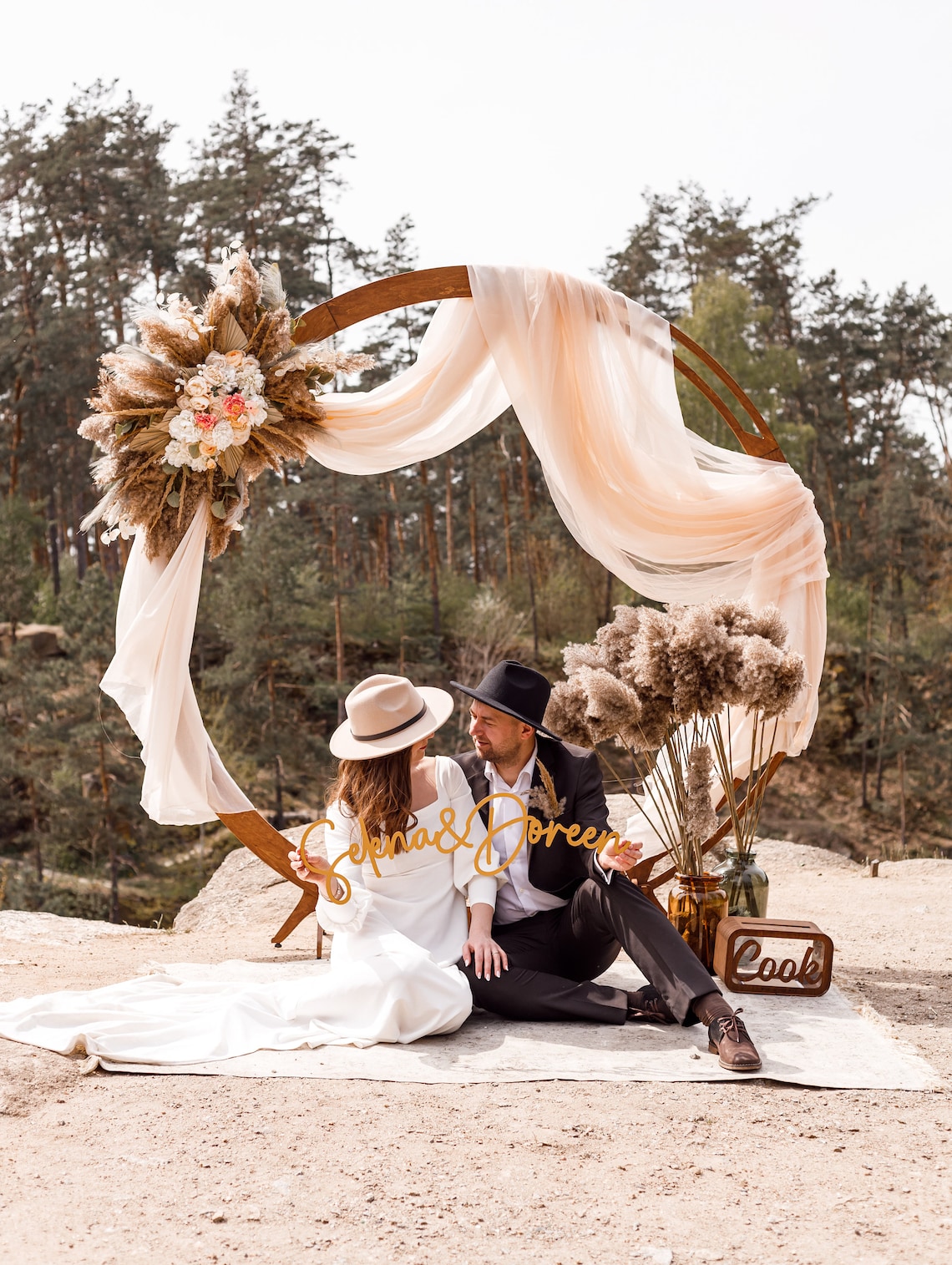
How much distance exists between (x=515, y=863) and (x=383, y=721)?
0.78 metres

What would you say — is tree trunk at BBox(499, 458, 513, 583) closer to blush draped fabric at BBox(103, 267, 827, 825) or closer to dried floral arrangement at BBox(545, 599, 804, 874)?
blush draped fabric at BBox(103, 267, 827, 825)

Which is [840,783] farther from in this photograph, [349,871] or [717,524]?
[349,871]

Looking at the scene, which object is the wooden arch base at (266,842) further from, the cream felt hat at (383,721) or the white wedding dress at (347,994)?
the cream felt hat at (383,721)

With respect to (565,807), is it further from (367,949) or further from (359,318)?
(359,318)

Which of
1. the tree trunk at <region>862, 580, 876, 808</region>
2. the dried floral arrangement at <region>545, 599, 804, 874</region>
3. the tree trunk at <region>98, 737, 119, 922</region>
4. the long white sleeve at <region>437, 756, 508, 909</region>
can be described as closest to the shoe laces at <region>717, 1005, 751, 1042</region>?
the long white sleeve at <region>437, 756, 508, 909</region>

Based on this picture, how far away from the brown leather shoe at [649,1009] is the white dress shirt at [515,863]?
1.39ft

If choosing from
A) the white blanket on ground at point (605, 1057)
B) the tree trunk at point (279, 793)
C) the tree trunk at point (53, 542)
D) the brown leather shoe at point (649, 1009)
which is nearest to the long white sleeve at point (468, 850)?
the white blanket on ground at point (605, 1057)

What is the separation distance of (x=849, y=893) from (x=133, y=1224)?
18.8ft

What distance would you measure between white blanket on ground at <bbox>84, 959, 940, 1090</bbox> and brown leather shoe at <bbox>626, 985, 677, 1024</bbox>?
4 cm

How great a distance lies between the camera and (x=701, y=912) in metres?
4.82

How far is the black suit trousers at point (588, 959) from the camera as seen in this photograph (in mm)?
3951

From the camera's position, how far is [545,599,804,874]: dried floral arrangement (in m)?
4.41

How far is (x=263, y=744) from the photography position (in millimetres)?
16688

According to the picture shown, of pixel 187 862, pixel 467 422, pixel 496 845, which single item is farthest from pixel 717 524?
pixel 187 862
